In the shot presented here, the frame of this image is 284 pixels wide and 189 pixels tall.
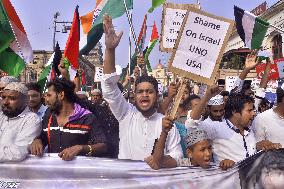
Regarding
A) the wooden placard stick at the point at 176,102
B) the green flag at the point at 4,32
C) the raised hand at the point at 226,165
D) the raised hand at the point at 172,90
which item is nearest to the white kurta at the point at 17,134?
the wooden placard stick at the point at 176,102

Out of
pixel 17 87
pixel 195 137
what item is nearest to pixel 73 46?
pixel 17 87

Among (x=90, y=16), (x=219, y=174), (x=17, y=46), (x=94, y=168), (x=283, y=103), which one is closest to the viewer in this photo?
(x=219, y=174)

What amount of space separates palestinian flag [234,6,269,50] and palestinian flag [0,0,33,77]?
368 centimetres

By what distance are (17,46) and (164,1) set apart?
222cm

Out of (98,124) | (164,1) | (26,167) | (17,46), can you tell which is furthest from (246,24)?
(26,167)

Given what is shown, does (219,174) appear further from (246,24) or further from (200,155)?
(246,24)

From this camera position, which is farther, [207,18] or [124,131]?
[207,18]

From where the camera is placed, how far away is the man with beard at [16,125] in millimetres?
4227

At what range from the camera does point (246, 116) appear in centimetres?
467

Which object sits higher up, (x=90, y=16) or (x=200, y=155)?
(x=90, y=16)

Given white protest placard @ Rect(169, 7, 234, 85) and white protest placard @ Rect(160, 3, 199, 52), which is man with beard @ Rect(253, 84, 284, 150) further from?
white protest placard @ Rect(160, 3, 199, 52)

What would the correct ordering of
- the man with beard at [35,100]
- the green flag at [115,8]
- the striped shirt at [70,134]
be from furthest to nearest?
1. the green flag at [115,8]
2. the man with beard at [35,100]
3. the striped shirt at [70,134]

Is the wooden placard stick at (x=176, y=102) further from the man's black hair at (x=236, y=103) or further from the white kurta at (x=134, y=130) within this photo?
the man's black hair at (x=236, y=103)

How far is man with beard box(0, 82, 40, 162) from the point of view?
13.9ft
